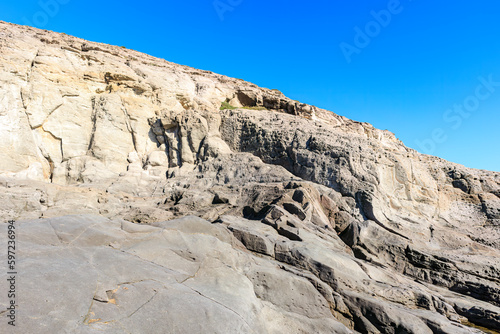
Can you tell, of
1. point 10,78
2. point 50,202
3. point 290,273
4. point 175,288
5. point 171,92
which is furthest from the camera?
point 171,92

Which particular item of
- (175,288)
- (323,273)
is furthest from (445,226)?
(175,288)

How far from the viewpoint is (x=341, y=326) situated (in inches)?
265

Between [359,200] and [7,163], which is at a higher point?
[359,200]

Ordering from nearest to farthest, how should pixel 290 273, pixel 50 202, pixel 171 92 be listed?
1. pixel 290 273
2. pixel 50 202
3. pixel 171 92

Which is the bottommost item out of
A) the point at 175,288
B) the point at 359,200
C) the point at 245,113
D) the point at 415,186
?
the point at 175,288

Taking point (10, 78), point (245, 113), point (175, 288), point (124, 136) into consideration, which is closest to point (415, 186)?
point (245, 113)

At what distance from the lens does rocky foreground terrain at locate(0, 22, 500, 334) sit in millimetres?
5771

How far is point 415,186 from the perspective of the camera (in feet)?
60.8

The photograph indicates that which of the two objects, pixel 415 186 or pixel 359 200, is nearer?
pixel 359 200

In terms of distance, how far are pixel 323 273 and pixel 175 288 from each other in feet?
14.4

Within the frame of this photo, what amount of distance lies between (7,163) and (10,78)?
18.3 feet

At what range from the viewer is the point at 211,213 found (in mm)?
13336

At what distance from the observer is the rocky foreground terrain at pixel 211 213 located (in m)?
5.77

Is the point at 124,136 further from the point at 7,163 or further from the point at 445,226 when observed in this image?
the point at 445,226
